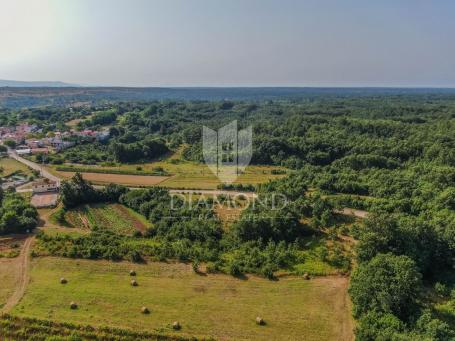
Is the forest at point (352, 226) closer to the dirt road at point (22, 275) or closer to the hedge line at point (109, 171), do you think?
the dirt road at point (22, 275)

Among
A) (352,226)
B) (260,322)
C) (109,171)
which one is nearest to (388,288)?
(260,322)

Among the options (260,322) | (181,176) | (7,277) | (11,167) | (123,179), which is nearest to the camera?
(260,322)

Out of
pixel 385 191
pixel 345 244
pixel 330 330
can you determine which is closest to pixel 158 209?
pixel 345 244

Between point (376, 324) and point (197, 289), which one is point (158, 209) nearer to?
point (197, 289)

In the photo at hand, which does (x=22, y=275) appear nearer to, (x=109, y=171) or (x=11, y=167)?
(x=109, y=171)

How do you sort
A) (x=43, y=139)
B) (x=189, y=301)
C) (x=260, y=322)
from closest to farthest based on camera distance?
(x=260, y=322), (x=189, y=301), (x=43, y=139)

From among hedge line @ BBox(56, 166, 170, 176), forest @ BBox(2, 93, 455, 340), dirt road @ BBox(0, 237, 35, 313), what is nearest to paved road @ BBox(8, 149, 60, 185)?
hedge line @ BBox(56, 166, 170, 176)

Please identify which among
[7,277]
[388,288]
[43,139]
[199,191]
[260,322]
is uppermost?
[43,139]
